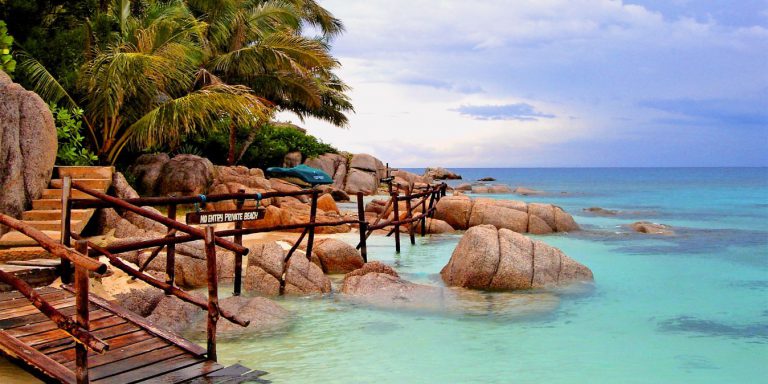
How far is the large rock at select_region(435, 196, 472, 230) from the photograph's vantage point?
21391 mm

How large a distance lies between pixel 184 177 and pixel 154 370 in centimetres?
1359

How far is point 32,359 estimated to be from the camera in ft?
18.0

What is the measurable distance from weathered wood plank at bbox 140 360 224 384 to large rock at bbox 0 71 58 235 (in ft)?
22.8

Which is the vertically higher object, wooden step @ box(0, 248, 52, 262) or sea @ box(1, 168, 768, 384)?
wooden step @ box(0, 248, 52, 262)

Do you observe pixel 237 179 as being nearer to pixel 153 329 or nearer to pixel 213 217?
pixel 213 217

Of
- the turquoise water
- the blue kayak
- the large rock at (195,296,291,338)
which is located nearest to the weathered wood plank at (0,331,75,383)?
the turquoise water

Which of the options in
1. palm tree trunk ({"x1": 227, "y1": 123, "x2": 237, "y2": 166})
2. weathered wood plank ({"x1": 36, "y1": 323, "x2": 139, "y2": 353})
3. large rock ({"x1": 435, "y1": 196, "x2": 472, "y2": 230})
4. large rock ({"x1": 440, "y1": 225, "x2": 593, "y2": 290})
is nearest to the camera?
weathered wood plank ({"x1": 36, "y1": 323, "x2": 139, "y2": 353})

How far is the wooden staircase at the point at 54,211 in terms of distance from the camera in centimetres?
1025

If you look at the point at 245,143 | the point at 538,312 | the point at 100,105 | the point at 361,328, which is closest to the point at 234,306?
the point at 361,328

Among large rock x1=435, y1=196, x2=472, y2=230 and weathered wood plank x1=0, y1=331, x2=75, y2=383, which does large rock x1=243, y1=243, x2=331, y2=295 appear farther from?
large rock x1=435, y1=196, x2=472, y2=230

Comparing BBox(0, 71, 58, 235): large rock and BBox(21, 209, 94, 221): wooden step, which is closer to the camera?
BBox(0, 71, 58, 235): large rock

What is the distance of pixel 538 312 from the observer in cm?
1024

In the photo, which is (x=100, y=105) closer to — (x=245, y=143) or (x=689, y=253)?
(x=245, y=143)

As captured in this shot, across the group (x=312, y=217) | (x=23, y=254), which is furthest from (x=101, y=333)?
(x=312, y=217)
